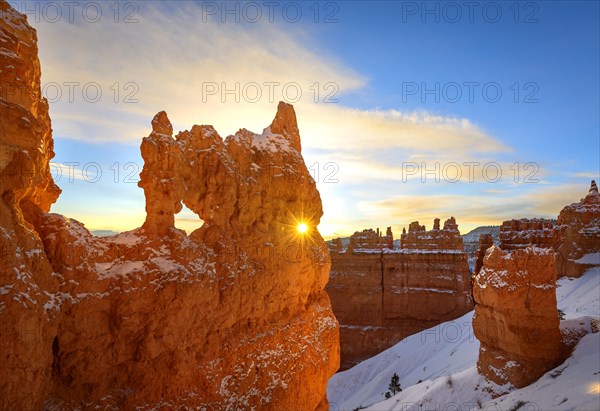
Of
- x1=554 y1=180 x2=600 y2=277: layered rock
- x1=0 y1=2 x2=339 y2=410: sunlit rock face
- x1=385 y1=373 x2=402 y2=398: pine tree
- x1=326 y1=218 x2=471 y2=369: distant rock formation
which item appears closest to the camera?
x1=0 y1=2 x2=339 y2=410: sunlit rock face

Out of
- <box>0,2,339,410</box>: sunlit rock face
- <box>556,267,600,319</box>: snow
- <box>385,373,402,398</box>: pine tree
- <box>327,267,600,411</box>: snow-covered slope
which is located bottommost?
<box>385,373,402,398</box>: pine tree

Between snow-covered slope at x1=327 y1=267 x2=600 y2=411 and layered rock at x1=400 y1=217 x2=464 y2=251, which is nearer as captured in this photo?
snow-covered slope at x1=327 y1=267 x2=600 y2=411

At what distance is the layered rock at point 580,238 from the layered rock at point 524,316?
2597cm

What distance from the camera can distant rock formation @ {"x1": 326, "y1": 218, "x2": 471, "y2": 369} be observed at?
148ft

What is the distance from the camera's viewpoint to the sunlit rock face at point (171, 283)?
6941 millimetres

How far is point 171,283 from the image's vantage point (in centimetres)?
908

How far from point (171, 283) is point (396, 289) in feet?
136

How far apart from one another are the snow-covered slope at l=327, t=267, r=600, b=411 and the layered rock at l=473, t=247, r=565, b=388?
0.78 metres

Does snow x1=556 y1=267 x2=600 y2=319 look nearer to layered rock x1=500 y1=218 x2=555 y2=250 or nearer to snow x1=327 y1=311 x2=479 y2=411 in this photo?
layered rock x1=500 y1=218 x2=555 y2=250

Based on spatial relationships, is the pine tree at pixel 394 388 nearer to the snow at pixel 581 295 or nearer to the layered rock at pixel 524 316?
the layered rock at pixel 524 316

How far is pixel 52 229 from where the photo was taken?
8055 mm

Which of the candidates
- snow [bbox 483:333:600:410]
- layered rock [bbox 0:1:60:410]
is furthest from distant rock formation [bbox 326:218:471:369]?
layered rock [bbox 0:1:60:410]

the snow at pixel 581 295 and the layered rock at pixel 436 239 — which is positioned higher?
the layered rock at pixel 436 239

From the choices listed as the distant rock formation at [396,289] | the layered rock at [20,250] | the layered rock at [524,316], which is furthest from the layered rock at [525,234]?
the layered rock at [20,250]
